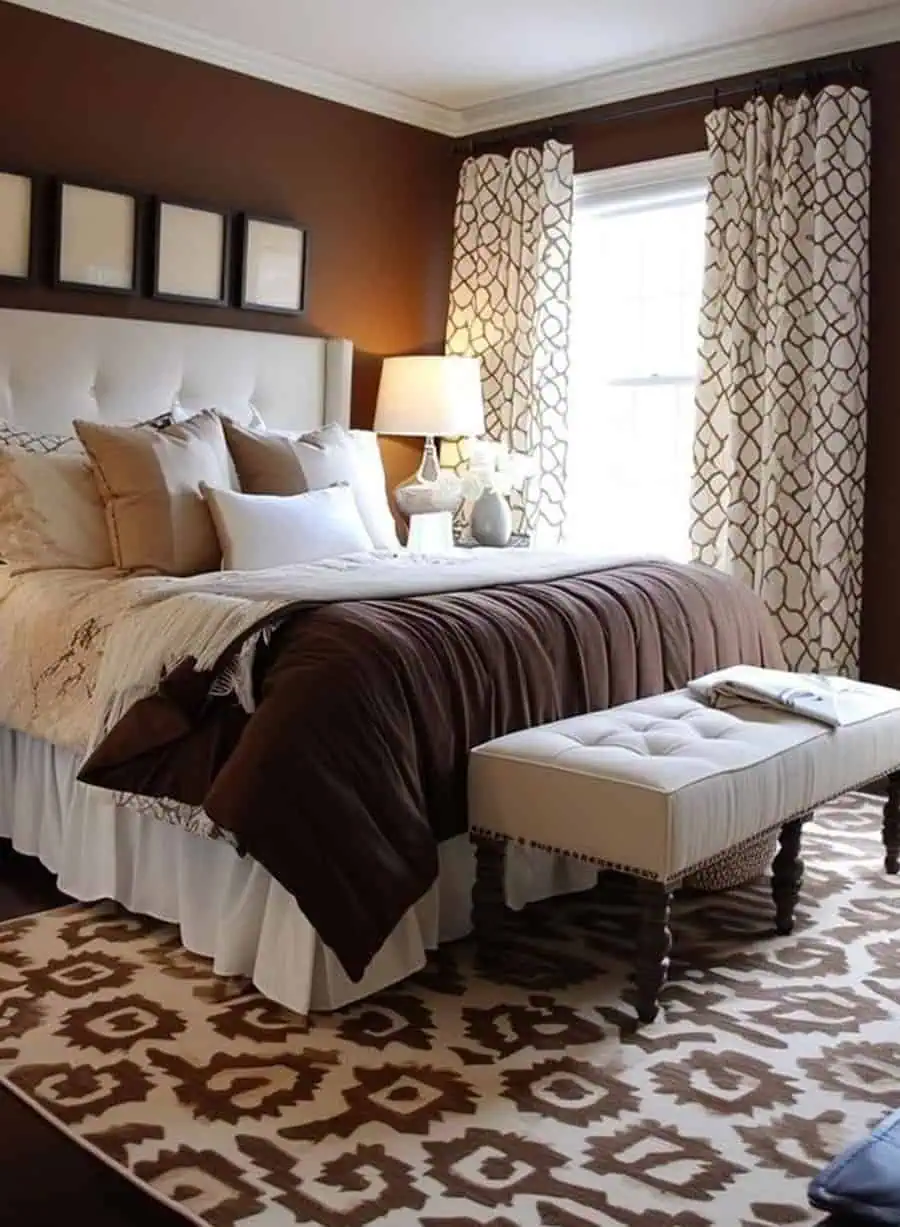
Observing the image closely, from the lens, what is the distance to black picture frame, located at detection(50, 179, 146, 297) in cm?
444

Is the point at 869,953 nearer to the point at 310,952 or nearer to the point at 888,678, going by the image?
the point at 310,952

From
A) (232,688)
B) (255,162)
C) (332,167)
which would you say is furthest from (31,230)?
(232,688)

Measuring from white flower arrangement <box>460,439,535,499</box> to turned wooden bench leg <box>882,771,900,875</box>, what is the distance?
6.81 feet

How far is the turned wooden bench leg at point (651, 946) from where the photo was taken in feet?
8.64

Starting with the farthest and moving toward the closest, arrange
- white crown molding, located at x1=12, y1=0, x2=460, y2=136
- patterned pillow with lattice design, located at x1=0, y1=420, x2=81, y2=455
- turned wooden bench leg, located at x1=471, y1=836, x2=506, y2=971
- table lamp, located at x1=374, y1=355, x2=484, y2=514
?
1. table lamp, located at x1=374, y1=355, x2=484, y2=514
2. white crown molding, located at x1=12, y1=0, x2=460, y2=136
3. patterned pillow with lattice design, located at x1=0, y1=420, x2=81, y2=455
4. turned wooden bench leg, located at x1=471, y1=836, x2=506, y2=971

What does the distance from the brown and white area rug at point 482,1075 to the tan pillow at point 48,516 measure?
3.41 ft

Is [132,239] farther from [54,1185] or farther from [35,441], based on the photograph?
[54,1185]

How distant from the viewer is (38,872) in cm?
362

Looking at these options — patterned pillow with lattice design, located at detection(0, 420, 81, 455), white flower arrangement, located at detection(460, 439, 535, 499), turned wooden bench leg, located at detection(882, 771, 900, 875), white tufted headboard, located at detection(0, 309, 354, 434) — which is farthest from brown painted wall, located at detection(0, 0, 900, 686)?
turned wooden bench leg, located at detection(882, 771, 900, 875)

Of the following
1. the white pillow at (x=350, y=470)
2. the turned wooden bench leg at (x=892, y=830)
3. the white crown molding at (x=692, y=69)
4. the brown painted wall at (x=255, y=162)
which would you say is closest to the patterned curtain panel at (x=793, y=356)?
the white crown molding at (x=692, y=69)

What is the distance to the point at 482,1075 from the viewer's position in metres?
2.47

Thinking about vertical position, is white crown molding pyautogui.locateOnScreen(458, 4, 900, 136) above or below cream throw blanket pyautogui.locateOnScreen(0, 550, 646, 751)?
above

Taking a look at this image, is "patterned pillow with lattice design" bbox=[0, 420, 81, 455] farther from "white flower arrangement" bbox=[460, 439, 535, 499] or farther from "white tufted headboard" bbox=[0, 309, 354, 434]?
"white flower arrangement" bbox=[460, 439, 535, 499]

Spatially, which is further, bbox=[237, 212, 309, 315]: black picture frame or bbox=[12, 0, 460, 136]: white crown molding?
bbox=[237, 212, 309, 315]: black picture frame
